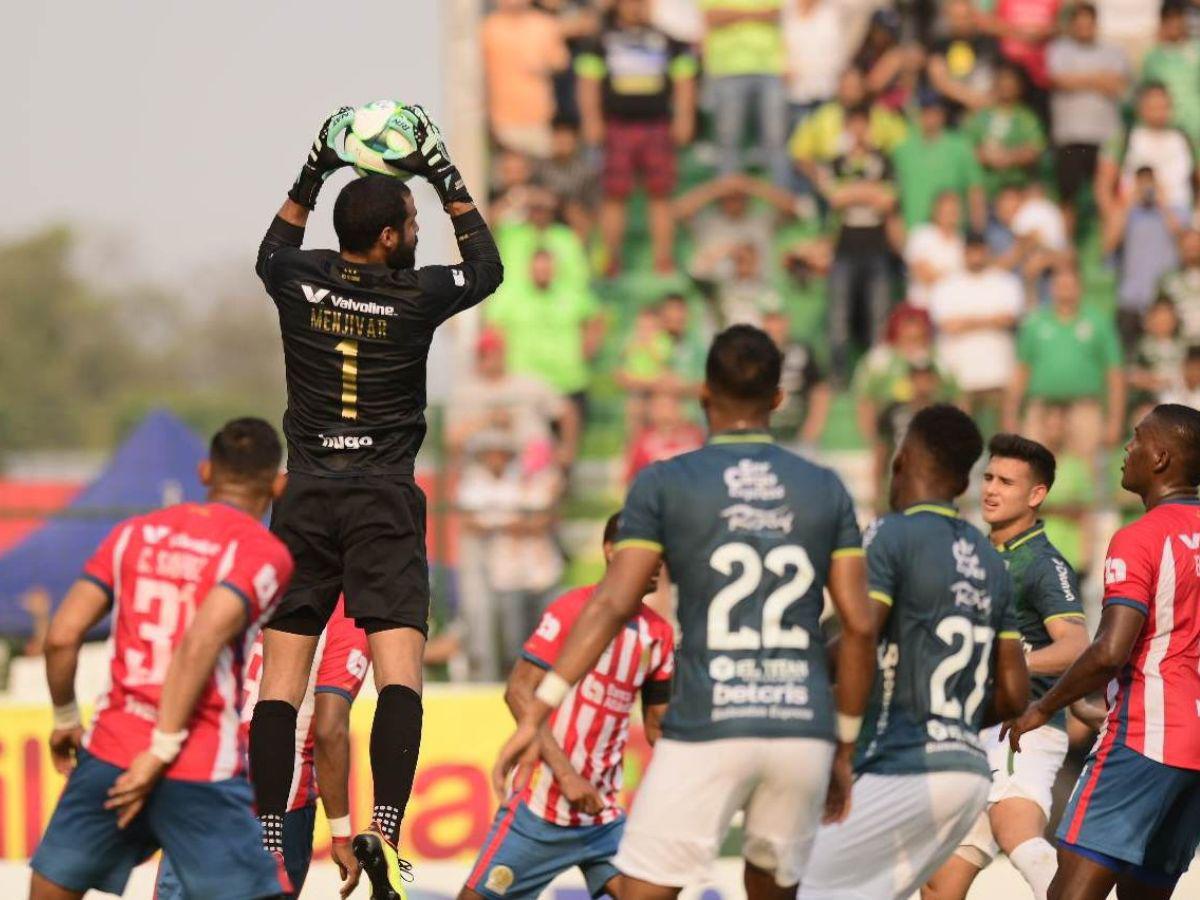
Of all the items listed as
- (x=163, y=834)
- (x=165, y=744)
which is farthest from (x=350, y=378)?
(x=163, y=834)

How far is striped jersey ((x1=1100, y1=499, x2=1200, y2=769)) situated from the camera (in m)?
7.39

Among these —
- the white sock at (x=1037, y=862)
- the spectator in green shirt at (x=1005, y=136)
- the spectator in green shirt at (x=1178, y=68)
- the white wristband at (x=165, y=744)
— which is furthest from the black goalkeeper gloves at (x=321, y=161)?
the spectator in green shirt at (x=1178, y=68)

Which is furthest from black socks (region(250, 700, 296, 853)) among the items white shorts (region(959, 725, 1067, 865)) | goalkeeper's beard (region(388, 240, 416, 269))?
white shorts (region(959, 725, 1067, 865))

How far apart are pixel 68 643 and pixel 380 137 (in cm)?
237

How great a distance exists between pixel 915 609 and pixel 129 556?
8.36 feet

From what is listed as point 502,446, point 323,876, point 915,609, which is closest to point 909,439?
point 915,609

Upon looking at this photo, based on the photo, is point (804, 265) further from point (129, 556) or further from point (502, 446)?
point (129, 556)

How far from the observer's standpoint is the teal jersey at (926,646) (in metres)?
6.65

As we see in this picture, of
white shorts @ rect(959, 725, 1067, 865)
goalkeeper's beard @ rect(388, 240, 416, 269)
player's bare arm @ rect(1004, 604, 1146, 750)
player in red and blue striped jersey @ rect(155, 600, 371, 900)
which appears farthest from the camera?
white shorts @ rect(959, 725, 1067, 865)

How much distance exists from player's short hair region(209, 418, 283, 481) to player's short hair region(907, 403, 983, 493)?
217 centimetres

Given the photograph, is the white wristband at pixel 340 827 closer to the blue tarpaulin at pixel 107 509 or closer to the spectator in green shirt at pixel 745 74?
the blue tarpaulin at pixel 107 509

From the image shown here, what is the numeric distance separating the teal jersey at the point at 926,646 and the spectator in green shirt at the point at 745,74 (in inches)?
391

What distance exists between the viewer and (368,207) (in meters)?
7.49

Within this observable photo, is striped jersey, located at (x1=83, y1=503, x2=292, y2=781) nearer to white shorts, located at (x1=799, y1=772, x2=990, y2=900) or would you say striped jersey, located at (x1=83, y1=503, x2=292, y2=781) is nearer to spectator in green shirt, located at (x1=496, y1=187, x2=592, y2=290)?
white shorts, located at (x1=799, y1=772, x2=990, y2=900)
